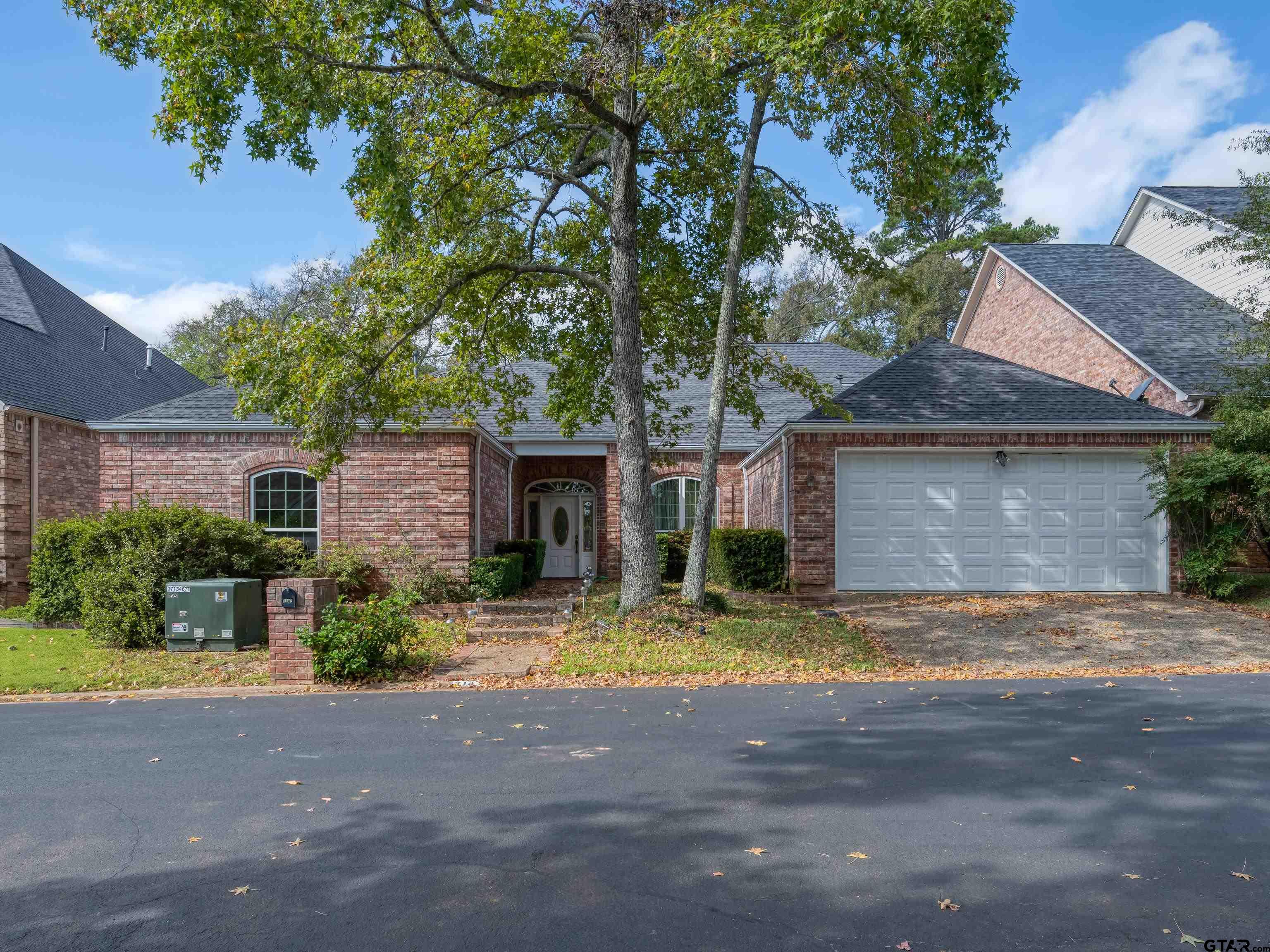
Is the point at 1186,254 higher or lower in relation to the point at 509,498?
higher

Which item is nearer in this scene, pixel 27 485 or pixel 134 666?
pixel 134 666

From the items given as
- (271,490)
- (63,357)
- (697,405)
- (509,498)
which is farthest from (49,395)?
(697,405)

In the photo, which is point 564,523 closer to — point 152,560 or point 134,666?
point 152,560

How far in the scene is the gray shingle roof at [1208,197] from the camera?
67.0 feet

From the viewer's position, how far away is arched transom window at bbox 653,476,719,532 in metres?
21.3

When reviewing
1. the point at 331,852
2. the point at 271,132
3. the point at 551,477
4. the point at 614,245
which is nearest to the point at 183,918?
the point at 331,852

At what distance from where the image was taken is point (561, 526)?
873 inches

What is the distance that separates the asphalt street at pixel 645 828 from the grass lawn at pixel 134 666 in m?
1.81

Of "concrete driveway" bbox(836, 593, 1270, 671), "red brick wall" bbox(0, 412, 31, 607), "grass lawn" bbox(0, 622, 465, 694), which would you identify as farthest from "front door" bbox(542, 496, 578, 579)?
"red brick wall" bbox(0, 412, 31, 607)

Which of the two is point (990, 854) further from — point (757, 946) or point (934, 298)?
point (934, 298)

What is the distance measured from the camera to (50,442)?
55.0 feet

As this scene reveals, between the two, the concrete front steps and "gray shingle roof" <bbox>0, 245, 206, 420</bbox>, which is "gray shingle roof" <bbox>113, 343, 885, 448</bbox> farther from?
the concrete front steps

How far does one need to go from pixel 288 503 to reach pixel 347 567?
2.19 meters

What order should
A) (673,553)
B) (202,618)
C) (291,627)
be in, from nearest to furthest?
1. (291,627)
2. (202,618)
3. (673,553)
